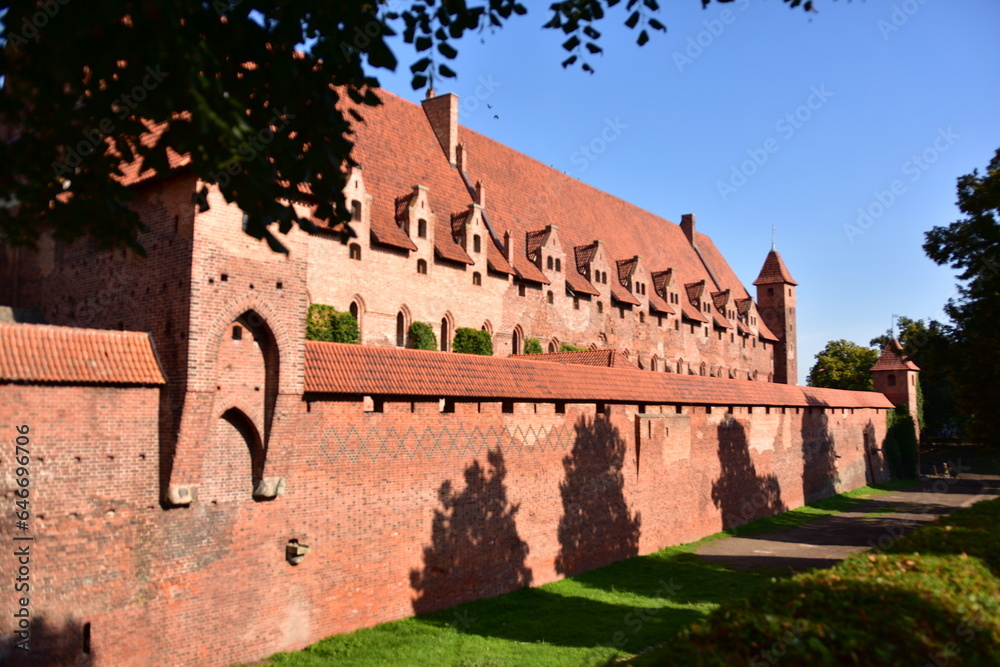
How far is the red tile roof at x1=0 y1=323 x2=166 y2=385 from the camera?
31.7 feet

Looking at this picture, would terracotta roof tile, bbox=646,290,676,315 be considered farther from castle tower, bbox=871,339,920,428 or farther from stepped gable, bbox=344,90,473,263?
castle tower, bbox=871,339,920,428

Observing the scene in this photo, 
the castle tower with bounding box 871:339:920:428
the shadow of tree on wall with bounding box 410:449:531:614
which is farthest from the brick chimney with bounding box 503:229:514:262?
the castle tower with bounding box 871:339:920:428

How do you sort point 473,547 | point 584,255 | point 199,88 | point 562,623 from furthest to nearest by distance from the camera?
1. point 584,255
2. point 473,547
3. point 562,623
4. point 199,88

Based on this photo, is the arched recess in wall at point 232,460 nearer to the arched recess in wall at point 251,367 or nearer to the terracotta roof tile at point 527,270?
the arched recess in wall at point 251,367

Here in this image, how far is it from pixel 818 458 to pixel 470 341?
17.7 meters

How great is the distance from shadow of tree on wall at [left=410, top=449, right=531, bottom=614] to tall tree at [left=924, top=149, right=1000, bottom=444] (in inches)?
495

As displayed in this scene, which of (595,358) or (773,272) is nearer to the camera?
(595,358)

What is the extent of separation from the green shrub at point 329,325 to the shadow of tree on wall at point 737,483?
39.6 ft

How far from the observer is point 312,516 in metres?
12.4

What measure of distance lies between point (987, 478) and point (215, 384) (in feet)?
171

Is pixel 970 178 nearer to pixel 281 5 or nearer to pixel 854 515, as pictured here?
pixel 854 515

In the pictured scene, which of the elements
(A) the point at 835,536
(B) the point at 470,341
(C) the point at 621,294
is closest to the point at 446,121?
(B) the point at 470,341

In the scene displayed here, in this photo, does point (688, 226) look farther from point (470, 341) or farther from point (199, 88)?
point (199, 88)

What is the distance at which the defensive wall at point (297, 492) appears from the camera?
32.2ft
